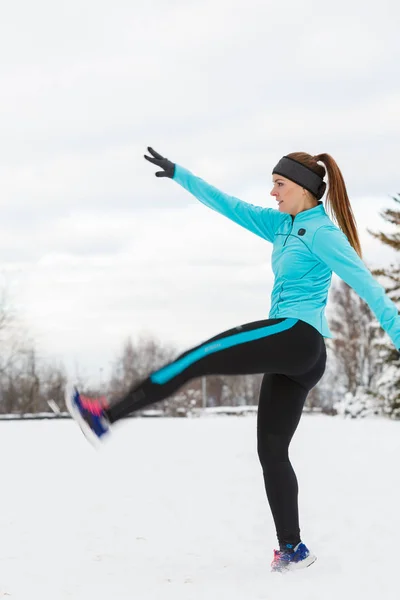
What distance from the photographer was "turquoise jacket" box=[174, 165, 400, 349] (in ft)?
12.8

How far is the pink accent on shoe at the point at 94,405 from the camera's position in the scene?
418 centimetres

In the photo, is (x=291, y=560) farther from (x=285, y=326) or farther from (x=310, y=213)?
(x=310, y=213)

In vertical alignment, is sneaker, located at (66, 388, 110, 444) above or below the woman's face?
below

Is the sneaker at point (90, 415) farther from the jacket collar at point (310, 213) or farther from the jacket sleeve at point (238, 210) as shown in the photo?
Result: the jacket collar at point (310, 213)

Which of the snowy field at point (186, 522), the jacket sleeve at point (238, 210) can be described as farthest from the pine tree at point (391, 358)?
the jacket sleeve at point (238, 210)

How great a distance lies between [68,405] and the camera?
4.25 meters

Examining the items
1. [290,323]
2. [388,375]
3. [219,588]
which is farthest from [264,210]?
[388,375]

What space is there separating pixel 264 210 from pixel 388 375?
75.3 ft

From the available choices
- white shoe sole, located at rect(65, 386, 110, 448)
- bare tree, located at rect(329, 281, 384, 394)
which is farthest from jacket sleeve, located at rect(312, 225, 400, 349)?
bare tree, located at rect(329, 281, 384, 394)

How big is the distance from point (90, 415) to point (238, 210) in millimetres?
1500

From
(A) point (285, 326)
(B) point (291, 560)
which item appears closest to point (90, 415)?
(A) point (285, 326)

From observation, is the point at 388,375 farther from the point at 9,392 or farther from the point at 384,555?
the point at 9,392

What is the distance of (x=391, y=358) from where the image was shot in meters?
26.5

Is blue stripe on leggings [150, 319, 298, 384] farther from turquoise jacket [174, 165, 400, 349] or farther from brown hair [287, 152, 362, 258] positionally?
brown hair [287, 152, 362, 258]
